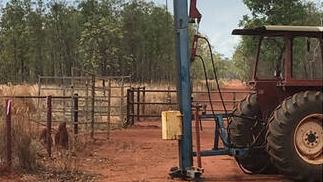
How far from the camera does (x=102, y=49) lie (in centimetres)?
5091

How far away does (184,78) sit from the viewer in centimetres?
964

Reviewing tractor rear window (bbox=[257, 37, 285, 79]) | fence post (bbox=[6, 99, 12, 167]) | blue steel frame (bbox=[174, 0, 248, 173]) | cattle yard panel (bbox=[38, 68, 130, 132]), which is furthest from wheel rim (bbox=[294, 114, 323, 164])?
cattle yard panel (bbox=[38, 68, 130, 132])

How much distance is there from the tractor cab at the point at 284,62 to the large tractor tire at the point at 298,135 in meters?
0.46

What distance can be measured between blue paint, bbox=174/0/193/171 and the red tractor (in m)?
1.13

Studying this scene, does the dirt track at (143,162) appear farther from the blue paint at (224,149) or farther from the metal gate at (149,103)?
the metal gate at (149,103)

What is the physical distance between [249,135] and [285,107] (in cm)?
172

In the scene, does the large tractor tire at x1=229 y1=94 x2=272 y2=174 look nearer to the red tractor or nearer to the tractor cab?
the red tractor

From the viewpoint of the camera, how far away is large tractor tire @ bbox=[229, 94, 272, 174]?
10398mm

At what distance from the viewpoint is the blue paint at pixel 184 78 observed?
→ 379 inches

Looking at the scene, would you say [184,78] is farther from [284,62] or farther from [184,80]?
[284,62]

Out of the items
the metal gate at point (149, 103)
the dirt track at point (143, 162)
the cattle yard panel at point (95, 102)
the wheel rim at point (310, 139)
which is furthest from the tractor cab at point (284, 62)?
the metal gate at point (149, 103)

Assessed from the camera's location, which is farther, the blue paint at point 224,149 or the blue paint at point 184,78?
the blue paint at point 224,149

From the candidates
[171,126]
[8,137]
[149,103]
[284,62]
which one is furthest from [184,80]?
[149,103]

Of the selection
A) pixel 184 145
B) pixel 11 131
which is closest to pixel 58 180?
pixel 11 131
